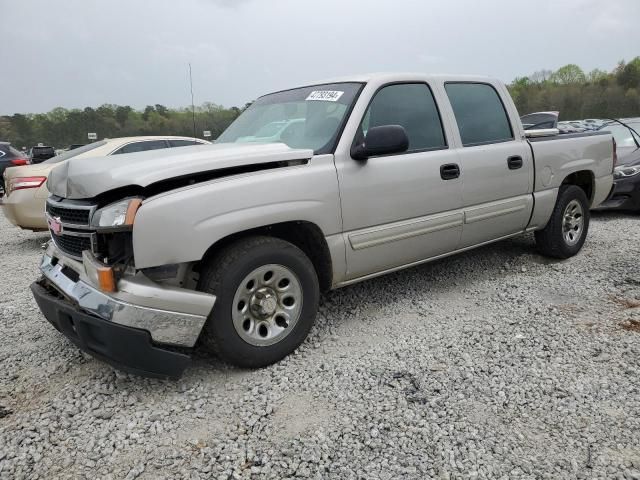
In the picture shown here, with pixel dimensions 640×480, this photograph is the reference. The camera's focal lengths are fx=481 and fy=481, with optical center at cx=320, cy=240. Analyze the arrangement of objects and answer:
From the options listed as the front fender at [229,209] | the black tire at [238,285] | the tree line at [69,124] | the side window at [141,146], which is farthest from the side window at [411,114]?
the tree line at [69,124]

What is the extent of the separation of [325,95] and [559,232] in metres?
2.89

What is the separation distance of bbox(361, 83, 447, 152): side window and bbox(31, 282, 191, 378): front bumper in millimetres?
2015

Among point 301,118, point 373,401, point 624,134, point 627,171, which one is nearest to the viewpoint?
point 373,401

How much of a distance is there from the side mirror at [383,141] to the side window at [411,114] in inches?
11.8

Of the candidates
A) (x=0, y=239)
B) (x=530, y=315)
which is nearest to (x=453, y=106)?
(x=530, y=315)

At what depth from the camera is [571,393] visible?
2.63 meters

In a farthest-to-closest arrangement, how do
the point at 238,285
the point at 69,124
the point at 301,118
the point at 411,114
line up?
1. the point at 69,124
2. the point at 411,114
3. the point at 301,118
4. the point at 238,285

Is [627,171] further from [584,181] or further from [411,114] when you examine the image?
[411,114]

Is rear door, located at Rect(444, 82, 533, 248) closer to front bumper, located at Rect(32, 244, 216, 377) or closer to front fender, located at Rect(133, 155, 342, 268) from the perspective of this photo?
front fender, located at Rect(133, 155, 342, 268)

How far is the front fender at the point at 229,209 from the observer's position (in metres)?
2.48

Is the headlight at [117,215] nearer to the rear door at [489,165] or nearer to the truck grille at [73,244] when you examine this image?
the truck grille at [73,244]

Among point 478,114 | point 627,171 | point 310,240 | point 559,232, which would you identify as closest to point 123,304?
point 310,240

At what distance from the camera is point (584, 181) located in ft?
17.3

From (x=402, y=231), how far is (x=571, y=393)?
1484mm
